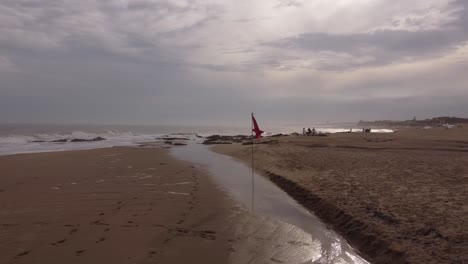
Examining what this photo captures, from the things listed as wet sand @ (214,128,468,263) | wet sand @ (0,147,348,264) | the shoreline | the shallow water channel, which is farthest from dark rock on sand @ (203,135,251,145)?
wet sand @ (0,147,348,264)

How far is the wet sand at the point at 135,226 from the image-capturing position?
20.6 ft

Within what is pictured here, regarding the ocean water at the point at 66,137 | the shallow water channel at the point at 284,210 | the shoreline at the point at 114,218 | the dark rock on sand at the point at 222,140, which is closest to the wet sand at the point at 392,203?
the shallow water channel at the point at 284,210

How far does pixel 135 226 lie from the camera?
7.96m

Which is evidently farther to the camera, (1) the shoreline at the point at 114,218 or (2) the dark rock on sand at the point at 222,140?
(2) the dark rock on sand at the point at 222,140

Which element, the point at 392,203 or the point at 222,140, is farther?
the point at 222,140

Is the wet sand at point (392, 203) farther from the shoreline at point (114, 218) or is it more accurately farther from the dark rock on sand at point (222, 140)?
the dark rock on sand at point (222, 140)

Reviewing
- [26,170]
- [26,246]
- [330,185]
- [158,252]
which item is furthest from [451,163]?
[26,170]

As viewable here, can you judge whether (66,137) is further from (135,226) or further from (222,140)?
(135,226)

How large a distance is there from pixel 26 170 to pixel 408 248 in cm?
1750

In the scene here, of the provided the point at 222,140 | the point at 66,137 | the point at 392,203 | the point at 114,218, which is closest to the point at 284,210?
the point at 392,203

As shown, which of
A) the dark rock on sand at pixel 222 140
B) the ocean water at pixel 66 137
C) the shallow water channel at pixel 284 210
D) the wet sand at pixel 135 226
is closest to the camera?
the wet sand at pixel 135 226

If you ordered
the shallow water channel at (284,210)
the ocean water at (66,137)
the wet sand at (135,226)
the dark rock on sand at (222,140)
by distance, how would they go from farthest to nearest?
the dark rock on sand at (222,140) < the ocean water at (66,137) < the shallow water channel at (284,210) < the wet sand at (135,226)

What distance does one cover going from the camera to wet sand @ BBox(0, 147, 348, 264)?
6.29 m

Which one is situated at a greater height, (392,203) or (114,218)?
(392,203)
